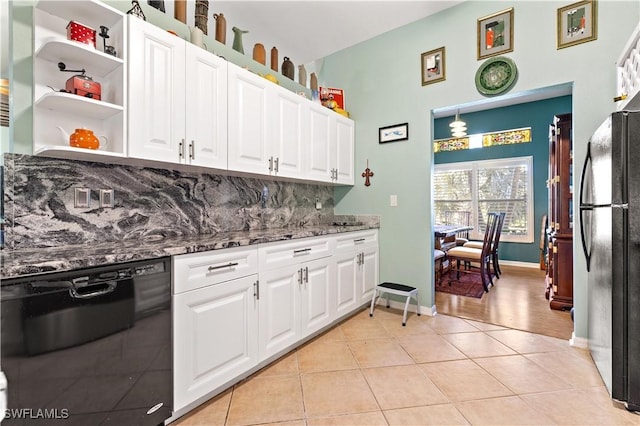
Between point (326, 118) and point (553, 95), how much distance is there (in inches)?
168

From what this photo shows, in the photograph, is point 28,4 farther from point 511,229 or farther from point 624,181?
point 511,229

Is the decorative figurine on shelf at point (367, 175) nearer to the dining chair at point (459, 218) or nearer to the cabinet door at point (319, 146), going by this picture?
the cabinet door at point (319, 146)

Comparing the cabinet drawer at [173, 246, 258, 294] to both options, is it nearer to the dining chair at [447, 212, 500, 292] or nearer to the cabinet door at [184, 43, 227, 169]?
the cabinet door at [184, 43, 227, 169]

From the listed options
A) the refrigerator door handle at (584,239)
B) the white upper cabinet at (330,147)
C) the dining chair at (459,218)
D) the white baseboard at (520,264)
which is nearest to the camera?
the refrigerator door handle at (584,239)

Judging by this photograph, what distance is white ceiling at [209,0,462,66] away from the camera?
8.84ft

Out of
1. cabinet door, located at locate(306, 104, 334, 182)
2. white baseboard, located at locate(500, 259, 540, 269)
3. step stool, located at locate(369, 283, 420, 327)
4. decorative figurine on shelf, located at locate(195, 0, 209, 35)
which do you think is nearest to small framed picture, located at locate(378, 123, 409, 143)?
cabinet door, located at locate(306, 104, 334, 182)

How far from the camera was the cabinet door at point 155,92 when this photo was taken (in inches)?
65.2

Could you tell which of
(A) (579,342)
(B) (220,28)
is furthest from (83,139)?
(A) (579,342)

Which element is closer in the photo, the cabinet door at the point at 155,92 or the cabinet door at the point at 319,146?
the cabinet door at the point at 155,92

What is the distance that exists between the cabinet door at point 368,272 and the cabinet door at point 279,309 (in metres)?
0.97

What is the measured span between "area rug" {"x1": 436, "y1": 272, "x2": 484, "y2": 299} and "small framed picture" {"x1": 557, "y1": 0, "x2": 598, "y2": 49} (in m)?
2.69

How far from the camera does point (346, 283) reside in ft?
9.23

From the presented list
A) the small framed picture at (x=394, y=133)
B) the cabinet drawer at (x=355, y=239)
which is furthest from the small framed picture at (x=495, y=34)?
the cabinet drawer at (x=355, y=239)

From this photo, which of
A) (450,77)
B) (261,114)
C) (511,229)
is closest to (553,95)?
(511,229)
